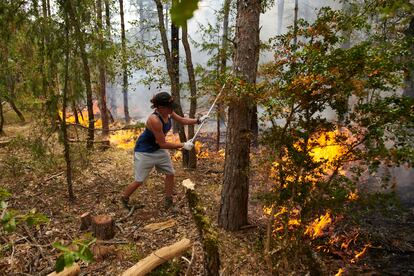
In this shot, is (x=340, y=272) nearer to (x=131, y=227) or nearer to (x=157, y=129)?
→ (x=131, y=227)

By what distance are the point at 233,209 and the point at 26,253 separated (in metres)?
3.51

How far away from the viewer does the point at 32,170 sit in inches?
335

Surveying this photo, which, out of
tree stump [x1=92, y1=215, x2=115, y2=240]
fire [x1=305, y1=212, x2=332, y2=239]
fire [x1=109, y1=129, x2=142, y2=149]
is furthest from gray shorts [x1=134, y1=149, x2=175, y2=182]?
fire [x1=109, y1=129, x2=142, y2=149]

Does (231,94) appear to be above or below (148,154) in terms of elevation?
above

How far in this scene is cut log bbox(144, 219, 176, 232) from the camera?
6.21 metres

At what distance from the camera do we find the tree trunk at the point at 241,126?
18.1 ft

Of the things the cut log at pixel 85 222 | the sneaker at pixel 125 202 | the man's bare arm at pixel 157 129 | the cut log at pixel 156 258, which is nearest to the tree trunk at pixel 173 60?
the man's bare arm at pixel 157 129

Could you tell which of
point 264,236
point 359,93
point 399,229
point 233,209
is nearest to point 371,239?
point 399,229

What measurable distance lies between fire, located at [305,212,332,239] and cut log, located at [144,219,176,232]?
2.96 m

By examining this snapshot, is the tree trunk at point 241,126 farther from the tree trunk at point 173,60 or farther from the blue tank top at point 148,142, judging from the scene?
the tree trunk at point 173,60

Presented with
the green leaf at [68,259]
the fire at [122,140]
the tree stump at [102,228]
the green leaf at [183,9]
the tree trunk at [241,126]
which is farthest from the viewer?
the fire at [122,140]

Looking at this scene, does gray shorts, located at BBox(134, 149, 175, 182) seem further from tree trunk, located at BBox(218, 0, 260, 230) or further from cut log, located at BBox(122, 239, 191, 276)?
cut log, located at BBox(122, 239, 191, 276)

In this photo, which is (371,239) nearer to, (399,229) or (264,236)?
(399,229)

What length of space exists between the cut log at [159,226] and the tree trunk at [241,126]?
102cm
